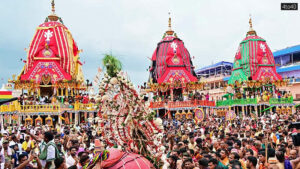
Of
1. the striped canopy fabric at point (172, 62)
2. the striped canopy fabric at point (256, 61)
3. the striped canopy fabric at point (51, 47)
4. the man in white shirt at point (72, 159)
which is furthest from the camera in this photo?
the striped canopy fabric at point (256, 61)

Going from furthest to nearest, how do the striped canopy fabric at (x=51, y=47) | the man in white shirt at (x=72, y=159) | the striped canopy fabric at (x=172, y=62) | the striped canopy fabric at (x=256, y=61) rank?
the striped canopy fabric at (x=256, y=61), the striped canopy fabric at (x=172, y=62), the striped canopy fabric at (x=51, y=47), the man in white shirt at (x=72, y=159)

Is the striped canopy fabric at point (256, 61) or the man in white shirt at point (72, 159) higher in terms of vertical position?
the striped canopy fabric at point (256, 61)

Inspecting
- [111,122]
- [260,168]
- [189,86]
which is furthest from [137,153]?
[189,86]

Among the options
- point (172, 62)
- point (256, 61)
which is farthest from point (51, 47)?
point (256, 61)

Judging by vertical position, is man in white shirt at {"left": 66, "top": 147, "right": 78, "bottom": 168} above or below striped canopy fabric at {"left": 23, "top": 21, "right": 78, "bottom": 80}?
below

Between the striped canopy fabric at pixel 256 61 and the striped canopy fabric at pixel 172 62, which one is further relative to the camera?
the striped canopy fabric at pixel 256 61

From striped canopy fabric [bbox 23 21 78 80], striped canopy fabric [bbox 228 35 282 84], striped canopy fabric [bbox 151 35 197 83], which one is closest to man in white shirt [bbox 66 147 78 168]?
striped canopy fabric [bbox 23 21 78 80]

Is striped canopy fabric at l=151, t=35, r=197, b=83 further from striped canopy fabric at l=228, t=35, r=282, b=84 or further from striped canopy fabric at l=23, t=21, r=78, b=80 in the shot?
striped canopy fabric at l=23, t=21, r=78, b=80

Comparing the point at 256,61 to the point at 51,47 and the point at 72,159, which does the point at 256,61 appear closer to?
the point at 51,47

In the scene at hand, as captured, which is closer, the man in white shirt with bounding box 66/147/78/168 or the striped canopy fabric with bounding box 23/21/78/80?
the man in white shirt with bounding box 66/147/78/168

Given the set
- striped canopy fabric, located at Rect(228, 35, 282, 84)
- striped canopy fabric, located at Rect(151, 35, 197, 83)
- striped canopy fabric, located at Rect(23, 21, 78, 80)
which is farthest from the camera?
striped canopy fabric, located at Rect(228, 35, 282, 84)

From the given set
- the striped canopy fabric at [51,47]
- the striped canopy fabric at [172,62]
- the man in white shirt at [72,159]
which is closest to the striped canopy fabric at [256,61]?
the striped canopy fabric at [172,62]

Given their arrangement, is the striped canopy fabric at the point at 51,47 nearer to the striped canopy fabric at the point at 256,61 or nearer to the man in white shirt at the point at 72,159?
the striped canopy fabric at the point at 256,61

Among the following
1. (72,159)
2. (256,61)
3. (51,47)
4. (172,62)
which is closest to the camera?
(72,159)
